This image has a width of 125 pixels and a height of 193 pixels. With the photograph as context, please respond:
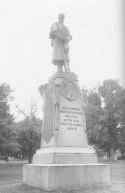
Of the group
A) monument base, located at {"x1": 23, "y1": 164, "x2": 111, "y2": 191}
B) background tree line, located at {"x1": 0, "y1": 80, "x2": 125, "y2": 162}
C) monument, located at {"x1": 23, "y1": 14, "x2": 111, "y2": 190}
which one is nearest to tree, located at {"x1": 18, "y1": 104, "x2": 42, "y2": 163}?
background tree line, located at {"x1": 0, "y1": 80, "x2": 125, "y2": 162}

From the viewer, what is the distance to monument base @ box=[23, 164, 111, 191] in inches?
464

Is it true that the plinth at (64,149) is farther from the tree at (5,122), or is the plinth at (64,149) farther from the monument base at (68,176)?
the tree at (5,122)

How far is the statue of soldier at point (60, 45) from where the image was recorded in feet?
48.0

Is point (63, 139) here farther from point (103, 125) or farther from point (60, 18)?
point (103, 125)

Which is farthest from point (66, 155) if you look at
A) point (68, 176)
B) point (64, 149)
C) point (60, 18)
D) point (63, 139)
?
point (60, 18)

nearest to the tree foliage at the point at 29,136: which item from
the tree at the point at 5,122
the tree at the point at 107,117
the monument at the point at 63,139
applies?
the tree at the point at 107,117

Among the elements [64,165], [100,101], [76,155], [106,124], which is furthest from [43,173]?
[100,101]

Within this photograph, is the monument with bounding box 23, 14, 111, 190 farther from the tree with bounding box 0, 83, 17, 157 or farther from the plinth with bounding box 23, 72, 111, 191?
the tree with bounding box 0, 83, 17, 157

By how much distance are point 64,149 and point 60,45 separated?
14.5 feet

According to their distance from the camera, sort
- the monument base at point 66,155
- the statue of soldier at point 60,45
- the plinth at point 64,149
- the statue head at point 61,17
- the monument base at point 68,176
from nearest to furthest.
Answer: the monument base at point 68,176, the plinth at point 64,149, the monument base at point 66,155, the statue of soldier at point 60,45, the statue head at point 61,17

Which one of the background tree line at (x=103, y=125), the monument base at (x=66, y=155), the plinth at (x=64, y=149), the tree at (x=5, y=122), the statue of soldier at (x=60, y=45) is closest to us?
the plinth at (x=64, y=149)

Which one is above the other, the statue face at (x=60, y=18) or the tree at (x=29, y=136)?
the statue face at (x=60, y=18)

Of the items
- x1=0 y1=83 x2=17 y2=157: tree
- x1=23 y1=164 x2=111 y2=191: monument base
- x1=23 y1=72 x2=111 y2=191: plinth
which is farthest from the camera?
x1=0 y1=83 x2=17 y2=157: tree

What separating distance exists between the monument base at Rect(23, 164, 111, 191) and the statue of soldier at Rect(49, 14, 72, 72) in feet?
14.2
